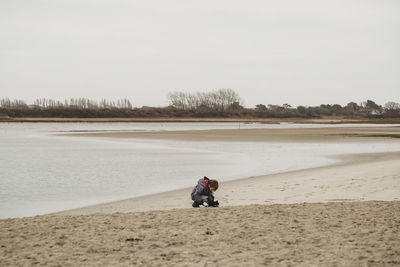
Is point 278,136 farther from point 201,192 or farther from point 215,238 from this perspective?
point 215,238

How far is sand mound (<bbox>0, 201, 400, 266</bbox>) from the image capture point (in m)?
5.34

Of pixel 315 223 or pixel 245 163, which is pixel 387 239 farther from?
pixel 245 163

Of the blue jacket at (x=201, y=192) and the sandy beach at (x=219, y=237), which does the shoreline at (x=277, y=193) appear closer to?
the sandy beach at (x=219, y=237)

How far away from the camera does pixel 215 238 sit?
627cm

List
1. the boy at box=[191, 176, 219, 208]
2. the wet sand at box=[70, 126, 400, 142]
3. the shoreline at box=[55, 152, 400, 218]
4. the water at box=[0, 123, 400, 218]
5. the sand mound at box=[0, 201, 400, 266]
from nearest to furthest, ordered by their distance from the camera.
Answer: the sand mound at box=[0, 201, 400, 266] → the boy at box=[191, 176, 219, 208] → the shoreline at box=[55, 152, 400, 218] → the water at box=[0, 123, 400, 218] → the wet sand at box=[70, 126, 400, 142]

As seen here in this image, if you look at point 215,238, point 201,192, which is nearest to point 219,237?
point 215,238

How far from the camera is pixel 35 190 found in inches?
508

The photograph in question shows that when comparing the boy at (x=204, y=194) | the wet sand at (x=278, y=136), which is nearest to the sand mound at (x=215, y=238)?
the boy at (x=204, y=194)

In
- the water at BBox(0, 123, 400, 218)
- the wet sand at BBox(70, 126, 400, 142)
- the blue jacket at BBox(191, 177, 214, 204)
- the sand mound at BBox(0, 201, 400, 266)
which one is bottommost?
the water at BBox(0, 123, 400, 218)

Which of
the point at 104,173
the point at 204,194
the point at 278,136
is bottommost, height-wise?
the point at 104,173

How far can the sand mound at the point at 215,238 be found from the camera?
5.34 meters

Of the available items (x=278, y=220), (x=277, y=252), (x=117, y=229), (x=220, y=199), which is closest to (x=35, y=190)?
(x=220, y=199)

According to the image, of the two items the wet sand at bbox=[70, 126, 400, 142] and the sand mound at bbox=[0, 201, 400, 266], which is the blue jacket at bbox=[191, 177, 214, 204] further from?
the wet sand at bbox=[70, 126, 400, 142]

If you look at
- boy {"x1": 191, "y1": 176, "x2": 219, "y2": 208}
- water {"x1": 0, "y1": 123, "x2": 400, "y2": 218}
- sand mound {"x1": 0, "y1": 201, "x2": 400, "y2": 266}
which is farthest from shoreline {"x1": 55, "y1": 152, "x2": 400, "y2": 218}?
sand mound {"x1": 0, "y1": 201, "x2": 400, "y2": 266}
